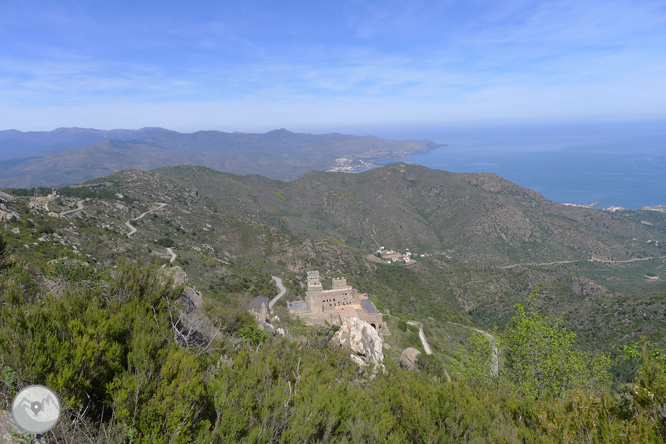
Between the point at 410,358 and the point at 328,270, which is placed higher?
the point at 410,358

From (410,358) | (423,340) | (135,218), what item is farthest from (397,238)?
(410,358)

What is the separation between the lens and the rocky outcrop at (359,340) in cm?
2269

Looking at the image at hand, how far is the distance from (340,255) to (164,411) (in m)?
64.9

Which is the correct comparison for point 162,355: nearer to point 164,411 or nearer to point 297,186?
point 164,411

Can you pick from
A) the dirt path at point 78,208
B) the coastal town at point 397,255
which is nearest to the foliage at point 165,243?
the dirt path at point 78,208

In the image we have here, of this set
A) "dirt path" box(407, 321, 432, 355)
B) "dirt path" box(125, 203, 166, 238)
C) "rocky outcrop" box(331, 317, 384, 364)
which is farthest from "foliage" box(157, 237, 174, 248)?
"dirt path" box(407, 321, 432, 355)

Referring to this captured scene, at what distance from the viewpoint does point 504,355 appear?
16.3 m

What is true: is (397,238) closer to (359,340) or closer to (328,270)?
(328,270)

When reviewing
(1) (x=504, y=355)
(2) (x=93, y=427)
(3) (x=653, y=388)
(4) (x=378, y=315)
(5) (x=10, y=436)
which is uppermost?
(5) (x=10, y=436)

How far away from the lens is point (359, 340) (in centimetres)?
2344

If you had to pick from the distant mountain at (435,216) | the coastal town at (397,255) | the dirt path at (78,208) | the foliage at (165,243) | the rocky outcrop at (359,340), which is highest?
the dirt path at (78,208)

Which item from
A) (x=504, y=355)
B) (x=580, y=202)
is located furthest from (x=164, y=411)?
(x=580, y=202)

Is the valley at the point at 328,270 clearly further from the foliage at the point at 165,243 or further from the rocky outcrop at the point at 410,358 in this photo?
the rocky outcrop at the point at 410,358

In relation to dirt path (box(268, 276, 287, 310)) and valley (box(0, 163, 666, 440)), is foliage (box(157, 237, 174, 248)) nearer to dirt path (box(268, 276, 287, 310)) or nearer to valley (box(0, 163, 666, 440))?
valley (box(0, 163, 666, 440))
